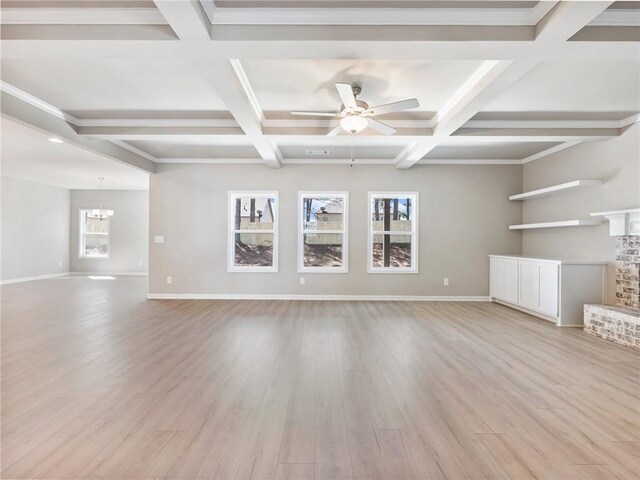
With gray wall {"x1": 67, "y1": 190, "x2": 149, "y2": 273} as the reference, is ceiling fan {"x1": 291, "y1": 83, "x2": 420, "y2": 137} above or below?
above

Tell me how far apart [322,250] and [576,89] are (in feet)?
15.1

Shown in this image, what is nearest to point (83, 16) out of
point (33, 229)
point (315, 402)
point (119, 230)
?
point (315, 402)

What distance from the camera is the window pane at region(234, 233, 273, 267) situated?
267 inches

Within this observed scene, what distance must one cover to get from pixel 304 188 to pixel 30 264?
8.72m

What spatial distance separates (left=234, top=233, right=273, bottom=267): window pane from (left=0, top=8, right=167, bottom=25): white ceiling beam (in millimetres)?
4636

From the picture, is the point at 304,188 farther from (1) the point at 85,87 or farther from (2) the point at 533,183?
(2) the point at 533,183

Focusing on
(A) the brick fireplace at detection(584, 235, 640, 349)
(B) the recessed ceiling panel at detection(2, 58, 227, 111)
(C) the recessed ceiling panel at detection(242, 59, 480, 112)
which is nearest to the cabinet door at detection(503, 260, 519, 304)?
(A) the brick fireplace at detection(584, 235, 640, 349)

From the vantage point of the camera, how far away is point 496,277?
631cm

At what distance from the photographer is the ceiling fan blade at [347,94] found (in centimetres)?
293

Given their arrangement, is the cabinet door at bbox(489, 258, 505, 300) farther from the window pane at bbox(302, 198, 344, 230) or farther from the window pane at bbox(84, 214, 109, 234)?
the window pane at bbox(84, 214, 109, 234)

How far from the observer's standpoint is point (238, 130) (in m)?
4.58

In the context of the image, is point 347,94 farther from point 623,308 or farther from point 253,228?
point 623,308

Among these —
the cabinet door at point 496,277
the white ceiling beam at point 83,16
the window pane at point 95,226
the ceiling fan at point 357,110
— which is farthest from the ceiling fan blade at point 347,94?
the window pane at point 95,226

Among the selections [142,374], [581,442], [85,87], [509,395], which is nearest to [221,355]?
[142,374]
